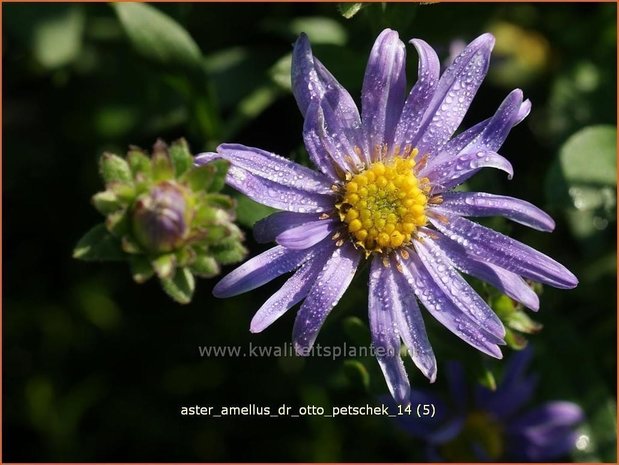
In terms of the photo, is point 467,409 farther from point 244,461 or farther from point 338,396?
point 244,461

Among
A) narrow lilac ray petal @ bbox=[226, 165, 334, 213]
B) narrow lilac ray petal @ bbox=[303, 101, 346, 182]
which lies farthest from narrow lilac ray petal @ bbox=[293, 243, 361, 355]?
narrow lilac ray petal @ bbox=[303, 101, 346, 182]

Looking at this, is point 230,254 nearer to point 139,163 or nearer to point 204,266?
point 204,266

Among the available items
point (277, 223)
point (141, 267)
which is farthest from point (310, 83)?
point (141, 267)

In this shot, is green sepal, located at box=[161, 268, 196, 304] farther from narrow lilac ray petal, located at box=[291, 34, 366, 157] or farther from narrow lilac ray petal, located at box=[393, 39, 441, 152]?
narrow lilac ray petal, located at box=[393, 39, 441, 152]

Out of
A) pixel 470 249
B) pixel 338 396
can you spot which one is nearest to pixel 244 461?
pixel 338 396

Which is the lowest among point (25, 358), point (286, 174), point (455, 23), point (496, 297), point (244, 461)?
point (244, 461)

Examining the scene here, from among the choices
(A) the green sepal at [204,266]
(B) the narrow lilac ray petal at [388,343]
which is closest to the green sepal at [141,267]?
(A) the green sepal at [204,266]
